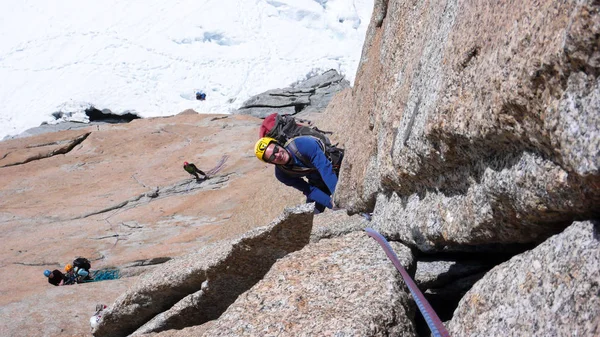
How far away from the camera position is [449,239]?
10.5ft

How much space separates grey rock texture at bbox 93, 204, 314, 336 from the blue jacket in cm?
188

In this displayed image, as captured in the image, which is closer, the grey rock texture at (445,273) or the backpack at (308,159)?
the grey rock texture at (445,273)

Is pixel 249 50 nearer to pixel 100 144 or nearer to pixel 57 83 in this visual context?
pixel 57 83

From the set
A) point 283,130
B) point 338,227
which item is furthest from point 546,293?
point 283,130

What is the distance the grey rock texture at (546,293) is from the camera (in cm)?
193

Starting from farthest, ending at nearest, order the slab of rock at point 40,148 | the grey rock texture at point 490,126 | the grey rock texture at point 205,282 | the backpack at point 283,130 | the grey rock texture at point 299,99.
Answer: the grey rock texture at point 299,99
the slab of rock at point 40,148
the backpack at point 283,130
the grey rock texture at point 205,282
the grey rock texture at point 490,126

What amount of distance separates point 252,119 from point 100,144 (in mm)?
5641

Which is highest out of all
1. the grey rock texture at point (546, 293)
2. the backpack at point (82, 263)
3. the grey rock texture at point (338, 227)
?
the grey rock texture at point (546, 293)

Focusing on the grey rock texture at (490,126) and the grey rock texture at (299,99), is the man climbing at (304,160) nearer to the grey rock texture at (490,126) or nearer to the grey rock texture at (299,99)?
the grey rock texture at (490,126)

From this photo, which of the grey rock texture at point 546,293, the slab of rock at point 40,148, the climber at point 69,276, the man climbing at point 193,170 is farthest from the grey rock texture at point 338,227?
the slab of rock at point 40,148

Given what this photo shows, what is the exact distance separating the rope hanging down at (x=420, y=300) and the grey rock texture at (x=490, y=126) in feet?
0.68

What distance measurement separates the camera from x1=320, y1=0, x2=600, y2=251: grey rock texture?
192 centimetres

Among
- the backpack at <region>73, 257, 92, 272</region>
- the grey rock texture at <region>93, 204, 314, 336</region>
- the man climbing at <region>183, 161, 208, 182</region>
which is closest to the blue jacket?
the grey rock texture at <region>93, 204, 314, 336</region>

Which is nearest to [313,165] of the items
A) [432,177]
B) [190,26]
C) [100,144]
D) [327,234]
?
[327,234]
